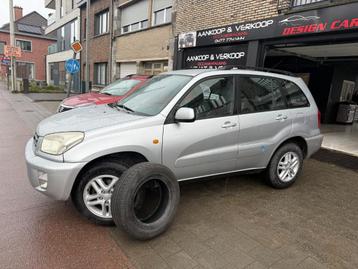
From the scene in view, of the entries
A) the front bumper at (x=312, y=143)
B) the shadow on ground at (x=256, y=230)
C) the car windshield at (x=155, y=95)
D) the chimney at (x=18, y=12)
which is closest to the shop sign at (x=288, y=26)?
the front bumper at (x=312, y=143)

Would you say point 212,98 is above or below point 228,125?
above

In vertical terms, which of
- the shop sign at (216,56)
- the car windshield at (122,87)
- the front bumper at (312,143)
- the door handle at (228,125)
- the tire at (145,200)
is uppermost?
the shop sign at (216,56)

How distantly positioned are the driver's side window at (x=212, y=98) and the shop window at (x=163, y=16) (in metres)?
9.27

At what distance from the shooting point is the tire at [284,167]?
160 inches

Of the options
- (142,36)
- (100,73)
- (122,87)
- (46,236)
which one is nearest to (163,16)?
(142,36)

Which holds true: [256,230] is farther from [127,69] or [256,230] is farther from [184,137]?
[127,69]

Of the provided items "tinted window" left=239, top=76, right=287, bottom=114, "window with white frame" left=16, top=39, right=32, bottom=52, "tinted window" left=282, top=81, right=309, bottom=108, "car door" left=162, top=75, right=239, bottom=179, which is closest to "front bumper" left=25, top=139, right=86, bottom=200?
"car door" left=162, top=75, right=239, bottom=179

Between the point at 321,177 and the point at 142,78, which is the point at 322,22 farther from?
the point at 142,78

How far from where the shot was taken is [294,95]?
13.9 ft

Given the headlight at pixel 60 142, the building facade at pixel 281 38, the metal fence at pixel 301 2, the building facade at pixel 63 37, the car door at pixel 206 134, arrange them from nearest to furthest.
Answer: the headlight at pixel 60 142, the car door at pixel 206 134, the building facade at pixel 281 38, the metal fence at pixel 301 2, the building facade at pixel 63 37

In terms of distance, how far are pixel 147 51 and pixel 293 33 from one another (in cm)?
788

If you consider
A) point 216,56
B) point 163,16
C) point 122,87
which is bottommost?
point 122,87

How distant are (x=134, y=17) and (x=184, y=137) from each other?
13012 millimetres

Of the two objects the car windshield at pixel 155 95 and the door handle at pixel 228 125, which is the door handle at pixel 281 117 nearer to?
the door handle at pixel 228 125
